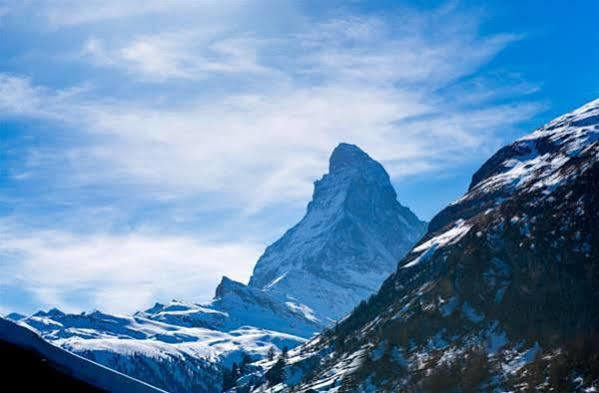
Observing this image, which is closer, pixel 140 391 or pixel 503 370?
pixel 140 391

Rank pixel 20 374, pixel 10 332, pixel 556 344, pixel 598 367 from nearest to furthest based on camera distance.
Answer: pixel 20 374
pixel 10 332
pixel 598 367
pixel 556 344

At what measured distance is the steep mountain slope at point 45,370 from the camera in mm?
26219

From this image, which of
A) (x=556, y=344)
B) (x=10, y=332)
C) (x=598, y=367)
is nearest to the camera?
(x=10, y=332)

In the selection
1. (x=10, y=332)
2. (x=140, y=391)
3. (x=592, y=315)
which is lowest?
(x=140, y=391)

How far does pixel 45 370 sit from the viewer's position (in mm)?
27141

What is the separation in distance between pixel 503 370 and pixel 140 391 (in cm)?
18666

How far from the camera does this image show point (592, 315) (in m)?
200

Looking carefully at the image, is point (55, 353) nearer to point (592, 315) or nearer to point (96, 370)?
point (96, 370)

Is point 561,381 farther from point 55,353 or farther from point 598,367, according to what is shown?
point 55,353

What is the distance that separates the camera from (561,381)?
175875mm

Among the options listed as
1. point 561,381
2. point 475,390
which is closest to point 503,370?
point 475,390

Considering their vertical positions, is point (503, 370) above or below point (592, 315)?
below

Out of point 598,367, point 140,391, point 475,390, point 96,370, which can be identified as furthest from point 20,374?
point 475,390

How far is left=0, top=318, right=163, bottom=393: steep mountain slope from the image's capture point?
86.0 feet
